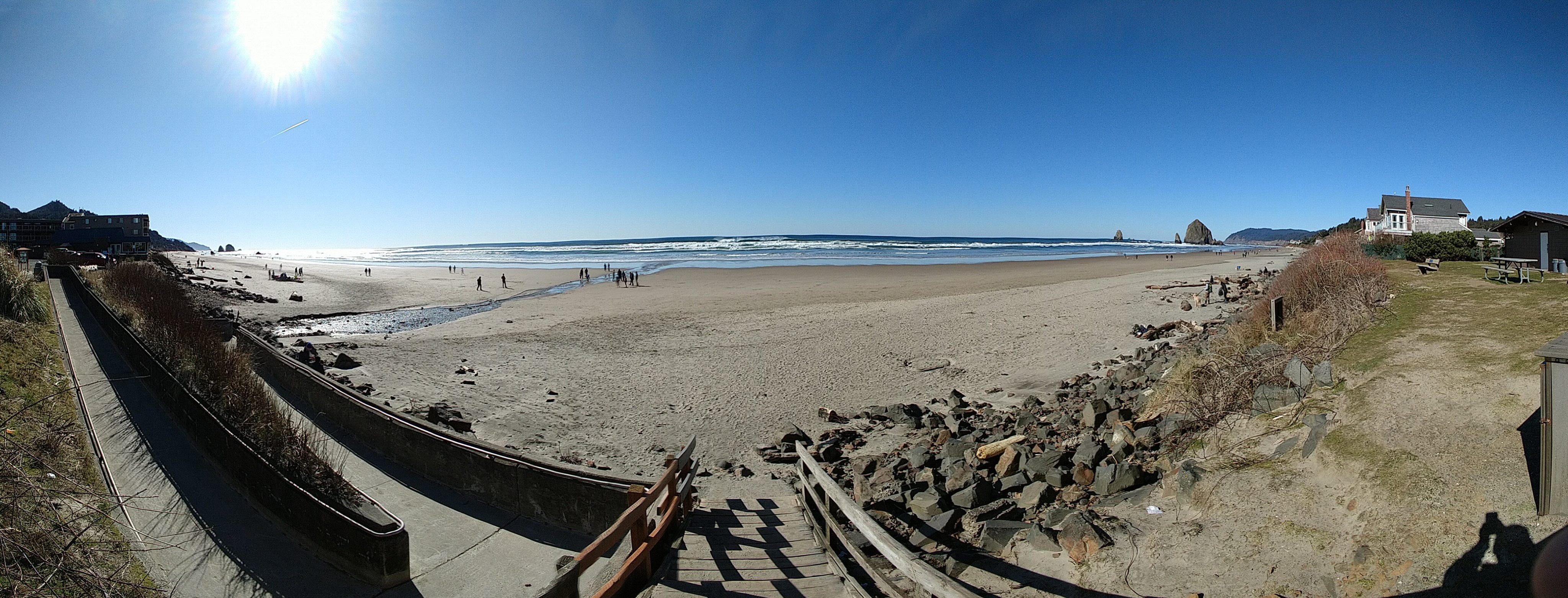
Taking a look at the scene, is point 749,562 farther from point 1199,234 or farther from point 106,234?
point 1199,234

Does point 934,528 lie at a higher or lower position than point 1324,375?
lower

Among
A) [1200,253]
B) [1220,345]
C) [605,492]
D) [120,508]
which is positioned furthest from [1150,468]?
[1200,253]

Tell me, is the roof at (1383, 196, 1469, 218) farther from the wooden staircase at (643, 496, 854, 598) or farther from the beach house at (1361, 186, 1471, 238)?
the wooden staircase at (643, 496, 854, 598)

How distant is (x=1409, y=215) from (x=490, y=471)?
51007 millimetres

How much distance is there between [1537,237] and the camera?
17500mm

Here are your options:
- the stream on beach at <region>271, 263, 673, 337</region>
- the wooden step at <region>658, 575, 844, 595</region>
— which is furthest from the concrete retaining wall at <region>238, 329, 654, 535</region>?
the stream on beach at <region>271, 263, 673, 337</region>

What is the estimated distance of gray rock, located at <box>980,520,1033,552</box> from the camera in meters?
6.25

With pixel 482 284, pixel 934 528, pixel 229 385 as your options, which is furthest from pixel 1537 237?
pixel 482 284

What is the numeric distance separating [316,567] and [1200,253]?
97605 mm

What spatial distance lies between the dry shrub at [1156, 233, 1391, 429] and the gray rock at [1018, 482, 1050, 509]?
2.26m

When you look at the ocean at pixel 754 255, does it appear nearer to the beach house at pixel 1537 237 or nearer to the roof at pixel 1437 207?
the roof at pixel 1437 207

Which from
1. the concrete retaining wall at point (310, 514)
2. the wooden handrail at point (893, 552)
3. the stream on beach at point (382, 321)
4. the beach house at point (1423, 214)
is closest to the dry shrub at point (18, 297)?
the stream on beach at point (382, 321)

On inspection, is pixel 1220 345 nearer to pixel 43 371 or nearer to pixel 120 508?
pixel 120 508

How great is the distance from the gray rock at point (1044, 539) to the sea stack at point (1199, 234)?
187 meters
